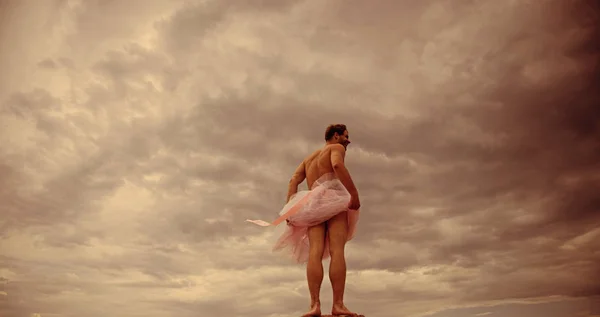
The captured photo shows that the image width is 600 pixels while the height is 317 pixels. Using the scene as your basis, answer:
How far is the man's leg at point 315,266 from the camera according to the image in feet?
24.6

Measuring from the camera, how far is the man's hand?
26.7ft

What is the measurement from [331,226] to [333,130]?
176 cm

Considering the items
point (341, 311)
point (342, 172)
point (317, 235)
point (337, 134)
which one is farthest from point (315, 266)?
point (337, 134)

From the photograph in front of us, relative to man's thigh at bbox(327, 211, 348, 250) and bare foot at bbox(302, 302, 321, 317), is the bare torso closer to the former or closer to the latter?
man's thigh at bbox(327, 211, 348, 250)

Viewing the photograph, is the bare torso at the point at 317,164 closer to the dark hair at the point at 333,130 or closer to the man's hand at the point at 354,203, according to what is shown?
the dark hair at the point at 333,130

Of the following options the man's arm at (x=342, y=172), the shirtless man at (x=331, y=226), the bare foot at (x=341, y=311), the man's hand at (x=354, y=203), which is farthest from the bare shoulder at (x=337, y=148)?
the bare foot at (x=341, y=311)

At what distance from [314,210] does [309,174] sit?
90cm

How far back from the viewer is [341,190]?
8312mm

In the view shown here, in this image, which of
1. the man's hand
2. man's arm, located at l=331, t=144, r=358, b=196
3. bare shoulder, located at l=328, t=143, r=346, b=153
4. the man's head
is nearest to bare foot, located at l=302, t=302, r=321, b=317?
the man's hand

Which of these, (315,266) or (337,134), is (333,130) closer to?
(337,134)

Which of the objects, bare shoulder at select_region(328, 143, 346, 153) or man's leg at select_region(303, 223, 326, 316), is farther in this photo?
bare shoulder at select_region(328, 143, 346, 153)

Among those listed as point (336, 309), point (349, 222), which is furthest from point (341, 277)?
point (349, 222)

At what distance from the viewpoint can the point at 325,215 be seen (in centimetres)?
813

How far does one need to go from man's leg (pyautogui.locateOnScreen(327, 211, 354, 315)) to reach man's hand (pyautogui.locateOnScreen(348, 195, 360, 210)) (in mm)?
194
